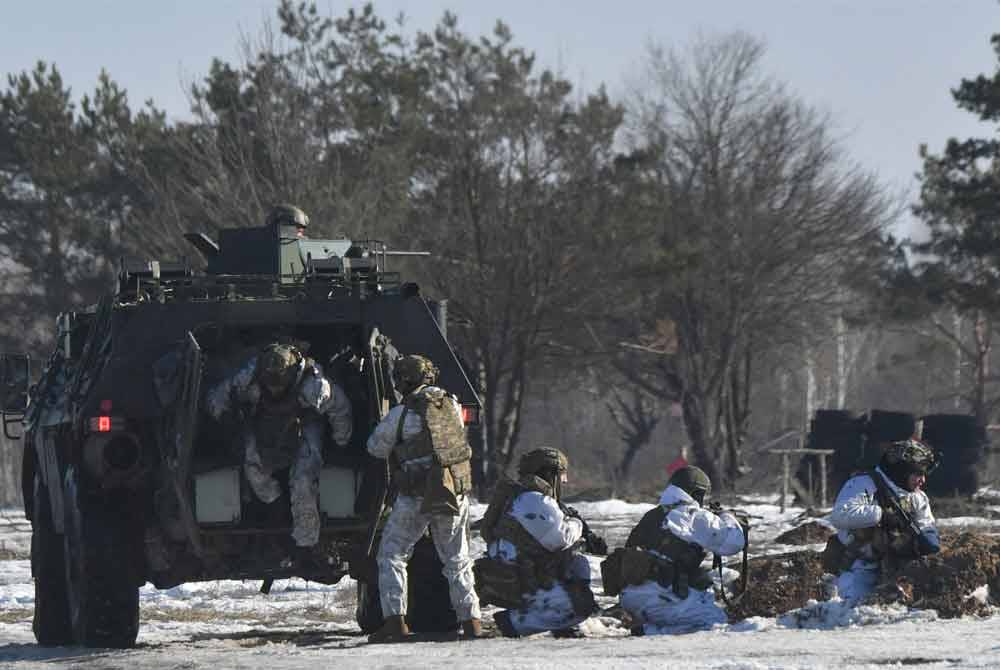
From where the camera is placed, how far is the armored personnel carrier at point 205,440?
1096cm

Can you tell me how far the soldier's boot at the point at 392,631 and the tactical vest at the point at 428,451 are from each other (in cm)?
69

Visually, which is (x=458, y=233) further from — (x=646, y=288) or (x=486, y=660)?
(x=486, y=660)

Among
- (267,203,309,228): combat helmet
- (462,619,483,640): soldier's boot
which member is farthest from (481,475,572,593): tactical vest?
(267,203,309,228): combat helmet

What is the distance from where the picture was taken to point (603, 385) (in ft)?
156

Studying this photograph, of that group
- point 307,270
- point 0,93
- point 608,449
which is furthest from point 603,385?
point 307,270

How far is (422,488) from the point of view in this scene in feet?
35.3

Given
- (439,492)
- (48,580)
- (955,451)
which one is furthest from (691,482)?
(955,451)

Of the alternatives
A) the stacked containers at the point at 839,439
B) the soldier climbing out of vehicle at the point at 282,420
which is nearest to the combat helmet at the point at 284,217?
the soldier climbing out of vehicle at the point at 282,420

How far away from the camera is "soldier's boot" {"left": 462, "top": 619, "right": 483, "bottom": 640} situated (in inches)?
425

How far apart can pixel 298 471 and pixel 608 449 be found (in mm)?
67347

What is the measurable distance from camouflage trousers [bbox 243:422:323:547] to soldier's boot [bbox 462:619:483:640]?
36.9 inches

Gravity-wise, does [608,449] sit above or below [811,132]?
below

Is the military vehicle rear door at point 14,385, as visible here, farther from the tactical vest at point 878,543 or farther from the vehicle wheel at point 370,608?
the tactical vest at point 878,543

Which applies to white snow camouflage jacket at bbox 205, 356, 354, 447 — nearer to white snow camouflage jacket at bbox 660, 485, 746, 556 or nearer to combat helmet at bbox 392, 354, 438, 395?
combat helmet at bbox 392, 354, 438, 395
